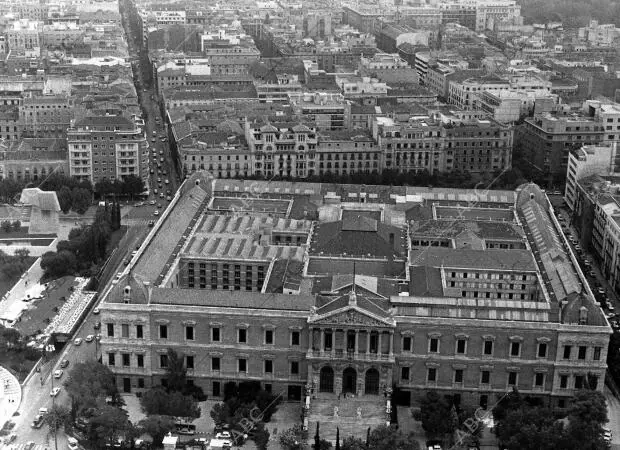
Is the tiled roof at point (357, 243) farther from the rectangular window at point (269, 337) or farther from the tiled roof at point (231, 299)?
the rectangular window at point (269, 337)

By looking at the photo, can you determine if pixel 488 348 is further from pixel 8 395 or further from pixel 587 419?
pixel 8 395

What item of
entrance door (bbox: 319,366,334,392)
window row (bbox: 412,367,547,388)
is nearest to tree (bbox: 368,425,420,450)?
entrance door (bbox: 319,366,334,392)

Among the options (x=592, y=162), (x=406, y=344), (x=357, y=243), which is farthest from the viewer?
(x=592, y=162)

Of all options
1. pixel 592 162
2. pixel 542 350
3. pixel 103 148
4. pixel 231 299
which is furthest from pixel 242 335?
pixel 592 162

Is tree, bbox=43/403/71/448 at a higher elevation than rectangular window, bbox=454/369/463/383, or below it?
below

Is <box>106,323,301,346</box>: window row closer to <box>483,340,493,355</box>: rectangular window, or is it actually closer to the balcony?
→ the balcony
